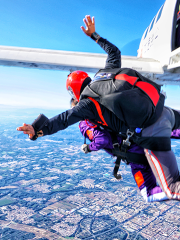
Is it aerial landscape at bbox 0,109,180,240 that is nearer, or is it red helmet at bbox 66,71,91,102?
red helmet at bbox 66,71,91,102

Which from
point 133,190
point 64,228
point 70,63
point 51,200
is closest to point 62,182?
point 51,200

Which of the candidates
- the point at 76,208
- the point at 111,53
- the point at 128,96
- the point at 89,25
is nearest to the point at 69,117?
the point at 128,96

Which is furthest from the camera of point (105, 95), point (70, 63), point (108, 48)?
point (70, 63)

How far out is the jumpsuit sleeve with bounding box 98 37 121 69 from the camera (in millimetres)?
1712

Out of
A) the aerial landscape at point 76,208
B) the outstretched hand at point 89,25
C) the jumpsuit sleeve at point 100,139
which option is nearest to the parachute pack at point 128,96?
the jumpsuit sleeve at point 100,139

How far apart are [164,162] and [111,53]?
1307mm

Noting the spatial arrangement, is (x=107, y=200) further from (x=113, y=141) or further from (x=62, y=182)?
(x=113, y=141)

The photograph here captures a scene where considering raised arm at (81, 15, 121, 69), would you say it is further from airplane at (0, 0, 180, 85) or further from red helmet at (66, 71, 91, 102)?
airplane at (0, 0, 180, 85)

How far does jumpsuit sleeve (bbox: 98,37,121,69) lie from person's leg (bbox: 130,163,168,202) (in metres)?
1.27

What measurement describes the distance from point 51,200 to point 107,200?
15.6 m

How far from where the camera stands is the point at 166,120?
1510 millimetres

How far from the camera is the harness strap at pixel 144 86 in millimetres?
1312

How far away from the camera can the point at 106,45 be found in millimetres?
1801

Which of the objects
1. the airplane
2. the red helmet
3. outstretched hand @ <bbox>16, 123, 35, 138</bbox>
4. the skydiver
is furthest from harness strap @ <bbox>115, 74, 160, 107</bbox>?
the airplane
